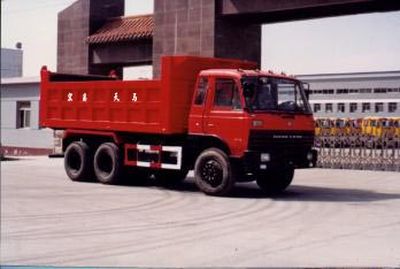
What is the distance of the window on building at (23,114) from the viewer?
3114cm

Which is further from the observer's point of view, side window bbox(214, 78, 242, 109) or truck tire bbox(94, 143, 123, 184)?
truck tire bbox(94, 143, 123, 184)

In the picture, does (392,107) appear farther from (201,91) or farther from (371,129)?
(371,129)

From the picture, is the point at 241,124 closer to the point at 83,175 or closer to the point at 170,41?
the point at 83,175

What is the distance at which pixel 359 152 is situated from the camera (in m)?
20.0

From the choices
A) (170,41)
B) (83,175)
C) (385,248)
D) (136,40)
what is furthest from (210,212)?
(136,40)

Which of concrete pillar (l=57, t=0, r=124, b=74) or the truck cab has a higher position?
concrete pillar (l=57, t=0, r=124, b=74)

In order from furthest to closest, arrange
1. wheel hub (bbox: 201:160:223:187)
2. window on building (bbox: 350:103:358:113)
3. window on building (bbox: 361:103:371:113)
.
A: wheel hub (bbox: 201:160:223:187) → window on building (bbox: 350:103:358:113) → window on building (bbox: 361:103:371:113)

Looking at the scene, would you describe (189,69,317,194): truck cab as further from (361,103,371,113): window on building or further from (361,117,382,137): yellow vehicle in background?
Answer: (361,117,382,137): yellow vehicle in background

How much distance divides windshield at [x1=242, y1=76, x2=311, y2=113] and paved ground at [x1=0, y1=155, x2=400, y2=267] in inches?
67.0

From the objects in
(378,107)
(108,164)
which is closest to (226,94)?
(378,107)

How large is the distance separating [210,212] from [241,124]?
2132 mm

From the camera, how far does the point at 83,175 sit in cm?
1476

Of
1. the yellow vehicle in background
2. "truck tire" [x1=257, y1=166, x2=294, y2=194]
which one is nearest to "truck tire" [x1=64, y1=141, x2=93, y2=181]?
"truck tire" [x1=257, y1=166, x2=294, y2=194]

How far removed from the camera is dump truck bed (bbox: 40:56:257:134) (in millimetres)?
12656
